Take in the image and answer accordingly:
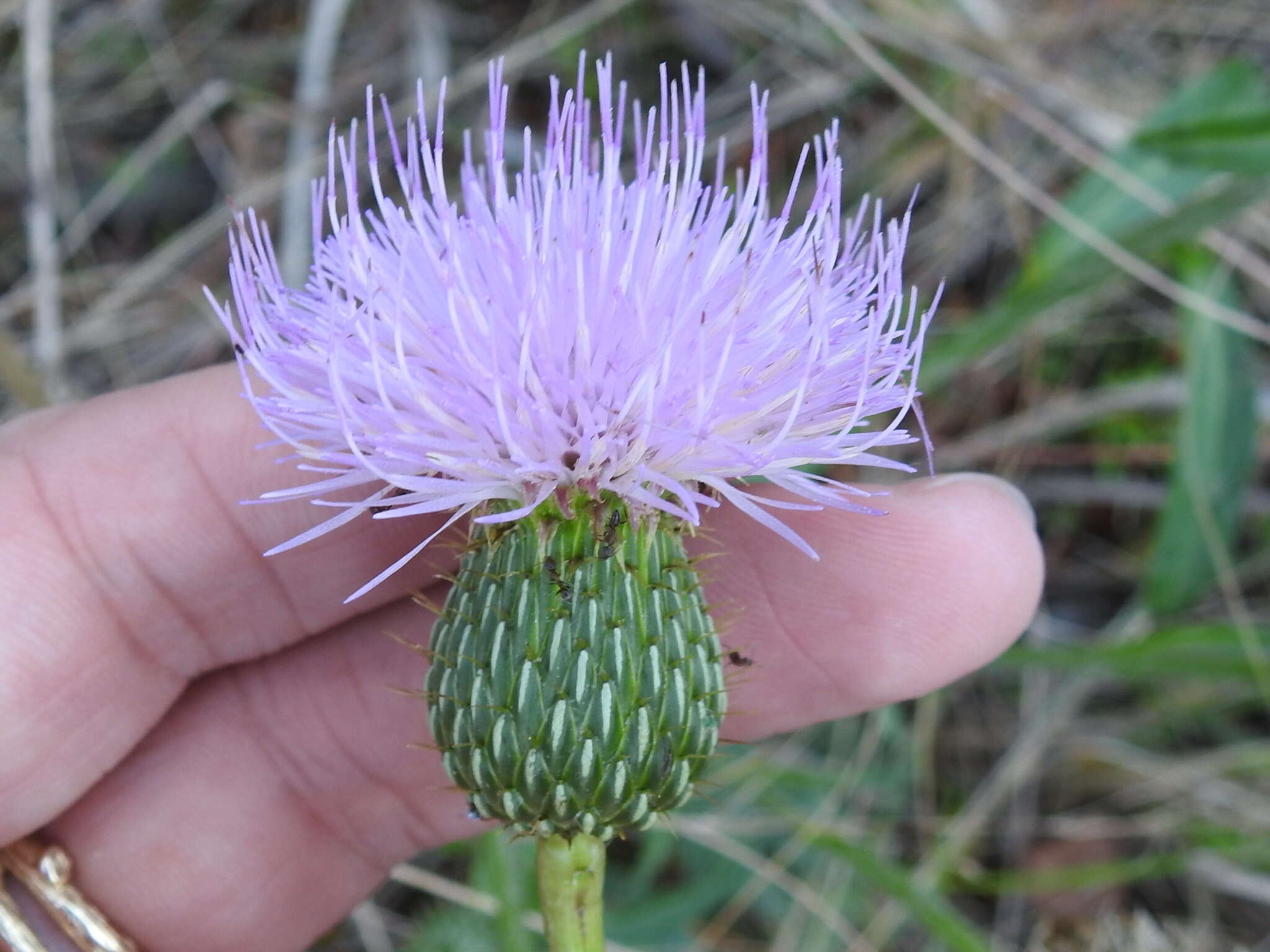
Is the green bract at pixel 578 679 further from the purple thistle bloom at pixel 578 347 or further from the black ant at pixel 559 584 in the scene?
the purple thistle bloom at pixel 578 347

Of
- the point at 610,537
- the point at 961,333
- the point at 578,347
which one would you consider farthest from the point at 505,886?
the point at 961,333

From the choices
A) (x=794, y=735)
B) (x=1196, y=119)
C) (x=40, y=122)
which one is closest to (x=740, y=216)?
(x=1196, y=119)

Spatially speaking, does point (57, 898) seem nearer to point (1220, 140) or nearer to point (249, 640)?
point (249, 640)

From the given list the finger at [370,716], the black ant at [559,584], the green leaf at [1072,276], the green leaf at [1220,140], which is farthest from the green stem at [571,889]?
the green leaf at [1220,140]

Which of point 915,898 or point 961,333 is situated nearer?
point 915,898

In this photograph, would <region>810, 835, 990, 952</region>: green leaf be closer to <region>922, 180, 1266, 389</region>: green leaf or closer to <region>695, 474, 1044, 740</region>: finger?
<region>695, 474, 1044, 740</region>: finger

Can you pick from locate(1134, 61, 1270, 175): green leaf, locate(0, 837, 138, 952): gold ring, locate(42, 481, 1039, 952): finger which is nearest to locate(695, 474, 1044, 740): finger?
locate(42, 481, 1039, 952): finger
